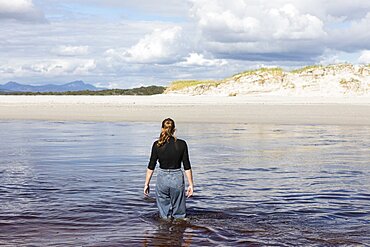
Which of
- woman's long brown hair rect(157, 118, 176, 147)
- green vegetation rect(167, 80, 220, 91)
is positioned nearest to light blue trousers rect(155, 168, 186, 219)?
woman's long brown hair rect(157, 118, 176, 147)

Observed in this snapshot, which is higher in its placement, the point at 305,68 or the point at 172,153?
the point at 305,68

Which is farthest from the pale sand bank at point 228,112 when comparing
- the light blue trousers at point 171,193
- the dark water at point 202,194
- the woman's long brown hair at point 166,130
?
the woman's long brown hair at point 166,130

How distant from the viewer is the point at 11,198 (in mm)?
12477

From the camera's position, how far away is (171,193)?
10.1m

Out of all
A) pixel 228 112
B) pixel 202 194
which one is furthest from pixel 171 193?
pixel 228 112

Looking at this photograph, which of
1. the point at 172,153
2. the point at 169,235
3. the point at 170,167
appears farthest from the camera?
the point at 170,167

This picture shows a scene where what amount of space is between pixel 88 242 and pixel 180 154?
215 centimetres

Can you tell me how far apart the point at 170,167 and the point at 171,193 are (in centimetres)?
48

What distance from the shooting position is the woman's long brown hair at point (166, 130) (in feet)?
32.0

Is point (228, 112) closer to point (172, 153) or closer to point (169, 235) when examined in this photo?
point (172, 153)

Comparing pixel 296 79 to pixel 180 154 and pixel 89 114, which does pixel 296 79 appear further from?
pixel 180 154

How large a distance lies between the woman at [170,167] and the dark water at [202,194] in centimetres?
40

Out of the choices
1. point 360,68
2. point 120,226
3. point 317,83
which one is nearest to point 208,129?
point 120,226

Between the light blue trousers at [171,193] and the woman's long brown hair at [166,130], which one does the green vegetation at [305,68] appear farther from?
the woman's long brown hair at [166,130]
